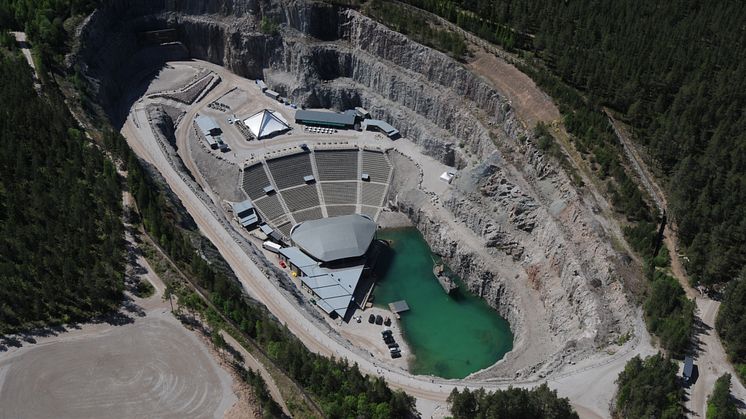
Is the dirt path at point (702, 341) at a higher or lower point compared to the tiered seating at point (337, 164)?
higher

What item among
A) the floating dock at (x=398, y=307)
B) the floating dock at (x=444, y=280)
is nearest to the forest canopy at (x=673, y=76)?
the floating dock at (x=444, y=280)

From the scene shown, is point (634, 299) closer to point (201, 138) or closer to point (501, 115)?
point (501, 115)

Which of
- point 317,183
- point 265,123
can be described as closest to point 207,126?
point 265,123

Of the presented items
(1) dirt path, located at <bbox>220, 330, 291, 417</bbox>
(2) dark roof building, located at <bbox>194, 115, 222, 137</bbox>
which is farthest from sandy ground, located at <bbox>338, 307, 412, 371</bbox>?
(2) dark roof building, located at <bbox>194, 115, 222, 137</bbox>

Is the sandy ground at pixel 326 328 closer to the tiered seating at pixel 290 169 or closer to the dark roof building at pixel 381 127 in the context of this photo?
the dark roof building at pixel 381 127

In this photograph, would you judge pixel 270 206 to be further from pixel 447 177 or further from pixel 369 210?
pixel 447 177

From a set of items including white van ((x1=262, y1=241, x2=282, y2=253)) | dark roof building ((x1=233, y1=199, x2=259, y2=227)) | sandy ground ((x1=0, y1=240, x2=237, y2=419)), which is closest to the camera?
sandy ground ((x1=0, y1=240, x2=237, y2=419))

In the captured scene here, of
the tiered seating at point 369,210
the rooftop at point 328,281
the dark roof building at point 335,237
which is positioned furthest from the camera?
the tiered seating at point 369,210

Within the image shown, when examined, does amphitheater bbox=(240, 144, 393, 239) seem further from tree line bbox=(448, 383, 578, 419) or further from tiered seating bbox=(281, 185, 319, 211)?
tree line bbox=(448, 383, 578, 419)
